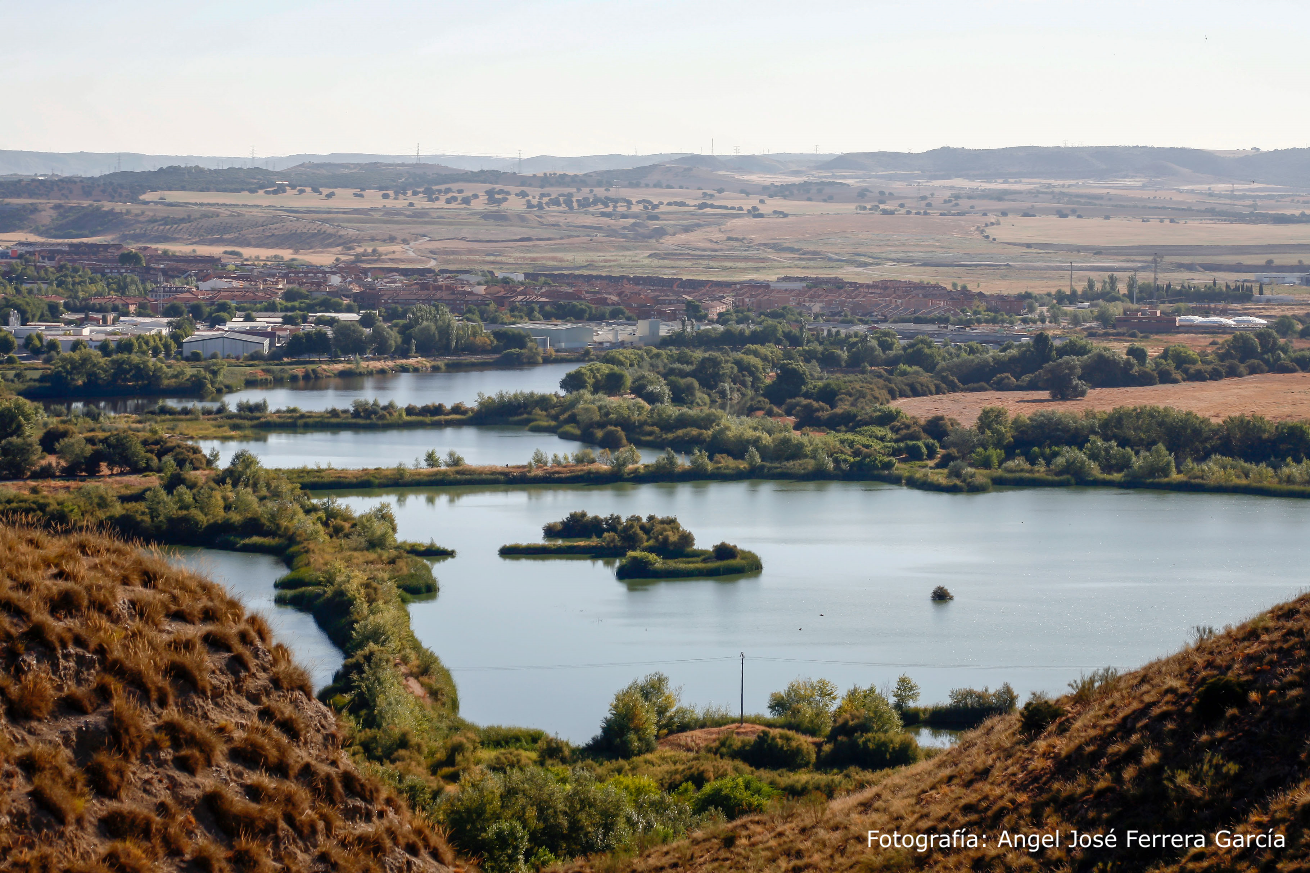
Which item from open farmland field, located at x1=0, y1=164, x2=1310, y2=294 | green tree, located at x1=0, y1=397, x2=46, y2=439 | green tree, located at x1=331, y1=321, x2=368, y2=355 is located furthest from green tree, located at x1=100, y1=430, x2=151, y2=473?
open farmland field, located at x1=0, y1=164, x2=1310, y2=294

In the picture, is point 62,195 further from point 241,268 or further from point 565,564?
point 565,564

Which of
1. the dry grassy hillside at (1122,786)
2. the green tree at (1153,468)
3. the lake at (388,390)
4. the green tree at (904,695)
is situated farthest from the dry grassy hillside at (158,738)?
the lake at (388,390)

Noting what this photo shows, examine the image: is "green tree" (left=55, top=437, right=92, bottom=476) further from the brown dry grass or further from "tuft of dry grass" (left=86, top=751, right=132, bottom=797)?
"tuft of dry grass" (left=86, top=751, right=132, bottom=797)

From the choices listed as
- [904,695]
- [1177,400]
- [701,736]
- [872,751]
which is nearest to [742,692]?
[701,736]

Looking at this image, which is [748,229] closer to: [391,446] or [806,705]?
[391,446]

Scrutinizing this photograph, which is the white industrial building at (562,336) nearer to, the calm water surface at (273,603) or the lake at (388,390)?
the lake at (388,390)

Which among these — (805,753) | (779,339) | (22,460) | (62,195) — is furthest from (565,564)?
(62,195)
